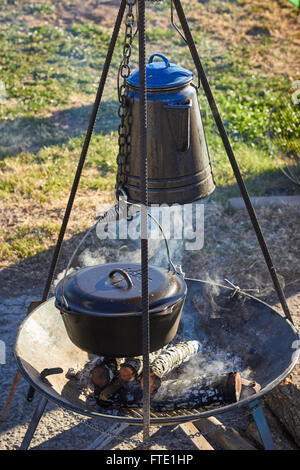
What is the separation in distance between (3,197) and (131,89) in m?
3.76

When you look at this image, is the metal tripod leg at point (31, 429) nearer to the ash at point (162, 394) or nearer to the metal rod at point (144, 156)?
the ash at point (162, 394)

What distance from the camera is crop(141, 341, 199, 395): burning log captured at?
2920 millimetres

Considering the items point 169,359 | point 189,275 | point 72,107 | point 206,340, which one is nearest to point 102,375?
point 169,359

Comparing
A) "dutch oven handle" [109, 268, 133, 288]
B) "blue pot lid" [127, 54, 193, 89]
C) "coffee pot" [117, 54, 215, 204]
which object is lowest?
"dutch oven handle" [109, 268, 133, 288]

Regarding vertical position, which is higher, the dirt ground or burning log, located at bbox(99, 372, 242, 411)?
burning log, located at bbox(99, 372, 242, 411)

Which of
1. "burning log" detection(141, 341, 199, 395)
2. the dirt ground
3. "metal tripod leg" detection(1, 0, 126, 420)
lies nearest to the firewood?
"burning log" detection(141, 341, 199, 395)

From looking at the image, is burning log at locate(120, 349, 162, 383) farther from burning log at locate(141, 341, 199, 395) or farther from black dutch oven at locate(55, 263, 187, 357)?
black dutch oven at locate(55, 263, 187, 357)

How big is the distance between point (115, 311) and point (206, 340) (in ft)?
3.92

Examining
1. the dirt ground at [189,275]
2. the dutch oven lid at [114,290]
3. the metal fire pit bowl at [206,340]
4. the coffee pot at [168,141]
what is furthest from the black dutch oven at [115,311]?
the dirt ground at [189,275]

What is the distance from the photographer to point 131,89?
→ 2.71 metres

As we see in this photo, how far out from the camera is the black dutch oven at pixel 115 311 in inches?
98.2

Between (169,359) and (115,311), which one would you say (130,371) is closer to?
(169,359)

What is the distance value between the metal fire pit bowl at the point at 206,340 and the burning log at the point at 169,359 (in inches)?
6.0

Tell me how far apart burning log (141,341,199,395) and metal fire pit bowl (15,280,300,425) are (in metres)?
0.15
